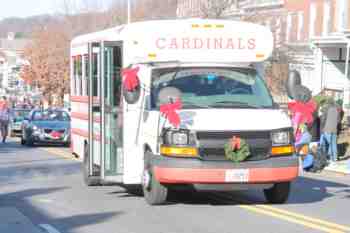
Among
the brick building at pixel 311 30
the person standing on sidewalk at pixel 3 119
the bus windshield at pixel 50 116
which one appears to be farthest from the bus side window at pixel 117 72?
the person standing on sidewalk at pixel 3 119

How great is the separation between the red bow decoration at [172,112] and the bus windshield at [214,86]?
53cm

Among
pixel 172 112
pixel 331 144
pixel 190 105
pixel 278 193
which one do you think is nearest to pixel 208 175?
pixel 172 112

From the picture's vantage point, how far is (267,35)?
12.4 m

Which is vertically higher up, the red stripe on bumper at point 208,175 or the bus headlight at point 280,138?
the bus headlight at point 280,138

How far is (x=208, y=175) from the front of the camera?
1080 centimetres

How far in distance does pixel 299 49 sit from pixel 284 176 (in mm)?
26257

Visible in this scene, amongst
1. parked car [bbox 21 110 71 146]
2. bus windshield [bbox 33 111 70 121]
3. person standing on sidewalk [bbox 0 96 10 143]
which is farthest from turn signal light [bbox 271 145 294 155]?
person standing on sidewalk [bbox 0 96 10 143]

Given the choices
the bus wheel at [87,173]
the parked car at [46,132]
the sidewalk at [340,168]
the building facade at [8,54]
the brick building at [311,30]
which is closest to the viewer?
the bus wheel at [87,173]

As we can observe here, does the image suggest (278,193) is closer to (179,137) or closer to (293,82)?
(293,82)

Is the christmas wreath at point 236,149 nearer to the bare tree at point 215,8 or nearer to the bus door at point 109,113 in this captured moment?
the bus door at point 109,113

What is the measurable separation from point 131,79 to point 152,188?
1599 millimetres

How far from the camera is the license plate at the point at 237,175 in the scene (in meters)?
10.9

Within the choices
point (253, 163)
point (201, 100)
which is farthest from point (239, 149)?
point (201, 100)

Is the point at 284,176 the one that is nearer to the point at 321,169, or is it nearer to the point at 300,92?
the point at 300,92
